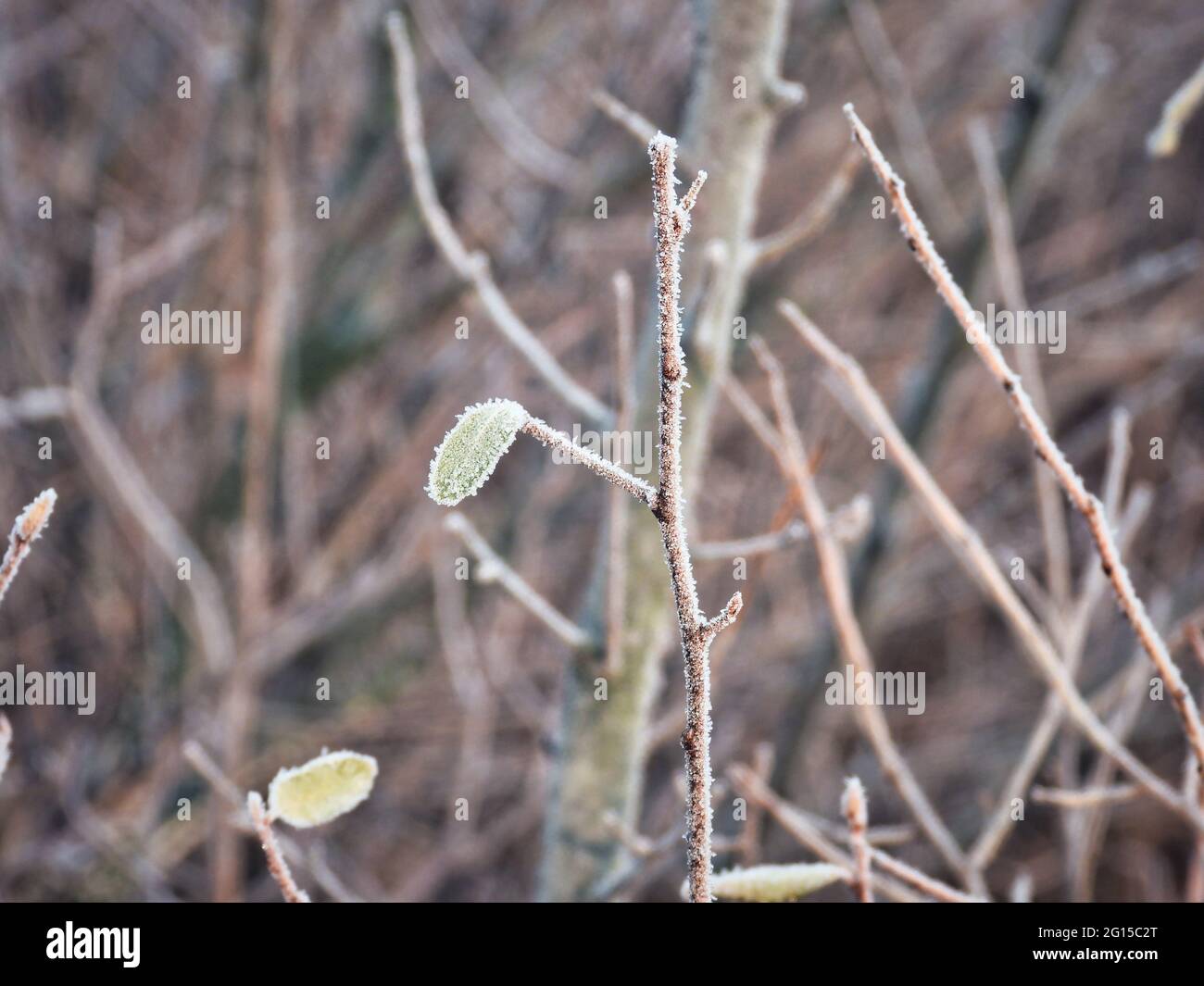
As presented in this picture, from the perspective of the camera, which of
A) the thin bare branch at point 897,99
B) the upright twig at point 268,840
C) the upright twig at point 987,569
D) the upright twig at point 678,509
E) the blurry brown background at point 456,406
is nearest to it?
the upright twig at point 678,509

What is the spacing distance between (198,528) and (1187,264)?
1.54 meters

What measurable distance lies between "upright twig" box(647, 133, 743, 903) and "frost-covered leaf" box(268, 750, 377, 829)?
20 cm

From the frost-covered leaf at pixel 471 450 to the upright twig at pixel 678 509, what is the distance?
0.21 ft

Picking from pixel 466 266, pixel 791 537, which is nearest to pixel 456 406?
pixel 466 266

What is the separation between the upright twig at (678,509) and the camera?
1.33ft

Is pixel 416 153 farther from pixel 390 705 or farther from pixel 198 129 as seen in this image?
pixel 198 129

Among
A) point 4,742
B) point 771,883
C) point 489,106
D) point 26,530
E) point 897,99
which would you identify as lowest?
point 771,883

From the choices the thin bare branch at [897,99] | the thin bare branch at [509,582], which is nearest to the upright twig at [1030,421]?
the thin bare branch at [509,582]

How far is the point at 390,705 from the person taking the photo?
2049 mm

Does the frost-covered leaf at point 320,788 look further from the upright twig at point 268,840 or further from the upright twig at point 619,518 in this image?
the upright twig at point 619,518

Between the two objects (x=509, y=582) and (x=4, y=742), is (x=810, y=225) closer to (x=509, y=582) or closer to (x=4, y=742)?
(x=509, y=582)

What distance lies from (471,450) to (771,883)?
13.1 inches

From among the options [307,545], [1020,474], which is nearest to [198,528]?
[307,545]

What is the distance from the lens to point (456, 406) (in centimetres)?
230
